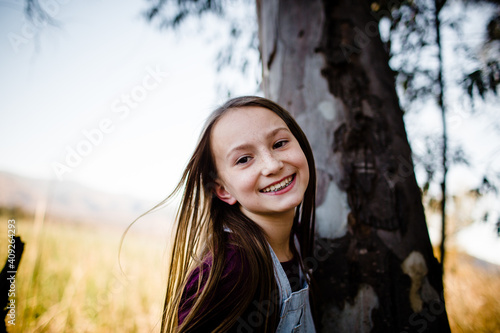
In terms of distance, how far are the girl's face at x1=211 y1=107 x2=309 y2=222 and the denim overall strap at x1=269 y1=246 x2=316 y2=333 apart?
237 millimetres

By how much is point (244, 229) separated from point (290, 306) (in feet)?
1.28

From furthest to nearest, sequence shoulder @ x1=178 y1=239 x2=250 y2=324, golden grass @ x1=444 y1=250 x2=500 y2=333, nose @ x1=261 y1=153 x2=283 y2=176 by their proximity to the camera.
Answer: golden grass @ x1=444 y1=250 x2=500 y2=333 → nose @ x1=261 y1=153 x2=283 y2=176 → shoulder @ x1=178 y1=239 x2=250 y2=324

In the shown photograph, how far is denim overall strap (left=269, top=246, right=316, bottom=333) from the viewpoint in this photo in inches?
44.6

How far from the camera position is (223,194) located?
1320mm

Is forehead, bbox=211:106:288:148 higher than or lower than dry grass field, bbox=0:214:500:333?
higher

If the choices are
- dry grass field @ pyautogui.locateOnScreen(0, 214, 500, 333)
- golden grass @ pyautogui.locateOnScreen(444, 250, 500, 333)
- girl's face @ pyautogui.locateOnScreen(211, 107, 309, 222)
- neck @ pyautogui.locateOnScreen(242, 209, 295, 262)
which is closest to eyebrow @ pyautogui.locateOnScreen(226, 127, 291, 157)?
girl's face @ pyautogui.locateOnScreen(211, 107, 309, 222)

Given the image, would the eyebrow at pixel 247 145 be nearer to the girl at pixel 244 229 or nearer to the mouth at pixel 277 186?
Result: the girl at pixel 244 229

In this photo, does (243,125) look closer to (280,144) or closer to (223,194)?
(280,144)

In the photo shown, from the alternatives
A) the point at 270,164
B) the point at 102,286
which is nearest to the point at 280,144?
the point at 270,164

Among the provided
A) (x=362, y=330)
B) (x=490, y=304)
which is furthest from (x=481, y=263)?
(x=362, y=330)

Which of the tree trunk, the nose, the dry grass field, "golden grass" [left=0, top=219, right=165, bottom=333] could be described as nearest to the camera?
the nose

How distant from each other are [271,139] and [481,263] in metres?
4.45

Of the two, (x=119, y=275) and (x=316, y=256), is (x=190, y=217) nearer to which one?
(x=316, y=256)

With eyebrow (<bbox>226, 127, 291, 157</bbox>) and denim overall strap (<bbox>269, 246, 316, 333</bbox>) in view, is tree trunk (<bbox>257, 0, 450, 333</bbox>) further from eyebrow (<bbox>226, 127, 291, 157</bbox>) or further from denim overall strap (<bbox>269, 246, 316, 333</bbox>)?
eyebrow (<bbox>226, 127, 291, 157</bbox>)
